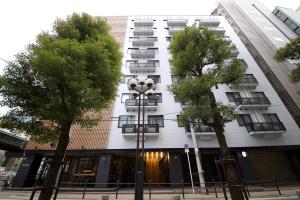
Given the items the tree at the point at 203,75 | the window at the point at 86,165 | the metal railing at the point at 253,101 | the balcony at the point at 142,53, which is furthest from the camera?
the balcony at the point at 142,53

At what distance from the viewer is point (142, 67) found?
67.3ft

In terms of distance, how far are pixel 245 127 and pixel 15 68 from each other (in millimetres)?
17950

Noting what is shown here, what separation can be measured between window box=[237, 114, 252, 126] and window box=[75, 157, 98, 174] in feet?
46.0

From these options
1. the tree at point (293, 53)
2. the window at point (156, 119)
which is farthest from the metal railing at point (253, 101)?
the window at point (156, 119)

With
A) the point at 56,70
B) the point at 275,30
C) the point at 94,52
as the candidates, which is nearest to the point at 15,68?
the point at 56,70

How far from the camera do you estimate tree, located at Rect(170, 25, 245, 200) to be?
10.3m

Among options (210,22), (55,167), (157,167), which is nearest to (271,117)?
(157,167)

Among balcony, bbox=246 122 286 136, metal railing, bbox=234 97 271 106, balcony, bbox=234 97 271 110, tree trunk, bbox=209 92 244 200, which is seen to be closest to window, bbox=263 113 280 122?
balcony, bbox=246 122 286 136

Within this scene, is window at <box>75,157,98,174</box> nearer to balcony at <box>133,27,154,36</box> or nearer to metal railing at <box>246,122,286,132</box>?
metal railing at <box>246,122,286,132</box>

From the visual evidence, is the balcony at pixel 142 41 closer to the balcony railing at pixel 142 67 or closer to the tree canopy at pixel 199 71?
the balcony railing at pixel 142 67

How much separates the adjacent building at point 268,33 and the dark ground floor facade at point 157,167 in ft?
17.6

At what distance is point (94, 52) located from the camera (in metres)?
8.70

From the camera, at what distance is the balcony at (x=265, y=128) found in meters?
15.7

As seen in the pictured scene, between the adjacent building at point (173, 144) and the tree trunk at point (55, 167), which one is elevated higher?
the adjacent building at point (173, 144)
